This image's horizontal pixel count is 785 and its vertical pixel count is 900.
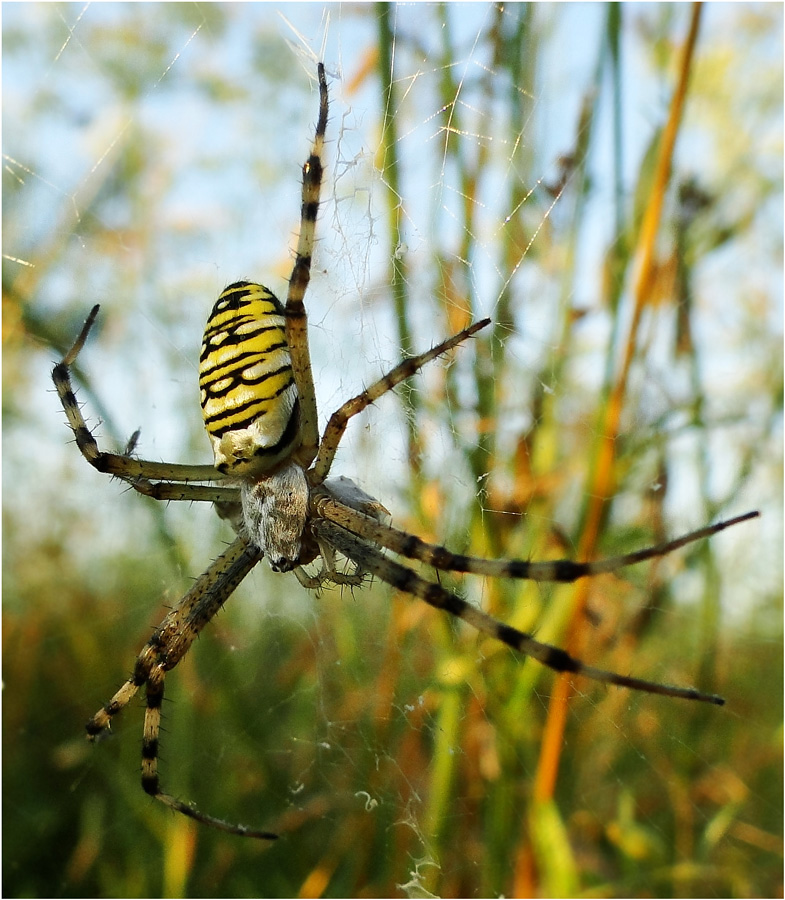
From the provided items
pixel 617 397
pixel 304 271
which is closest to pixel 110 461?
pixel 304 271

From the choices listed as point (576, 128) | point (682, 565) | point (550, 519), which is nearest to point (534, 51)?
point (576, 128)

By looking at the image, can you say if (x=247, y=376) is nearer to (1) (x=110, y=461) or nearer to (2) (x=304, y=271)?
(2) (x=304, y=271)

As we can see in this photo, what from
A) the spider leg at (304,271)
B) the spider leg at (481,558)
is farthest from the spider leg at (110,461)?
the spider leg at (304,271)

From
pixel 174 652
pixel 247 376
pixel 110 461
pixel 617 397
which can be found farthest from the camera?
pixel 174 652

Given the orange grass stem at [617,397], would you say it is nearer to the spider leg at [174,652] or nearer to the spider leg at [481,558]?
the spider leg at [481,558]

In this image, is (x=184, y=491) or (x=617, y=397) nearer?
(x=617, y=397)

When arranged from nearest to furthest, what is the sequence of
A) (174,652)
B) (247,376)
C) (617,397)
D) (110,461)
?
(247,376)
(617,397)
(110,461)
(174,652)
